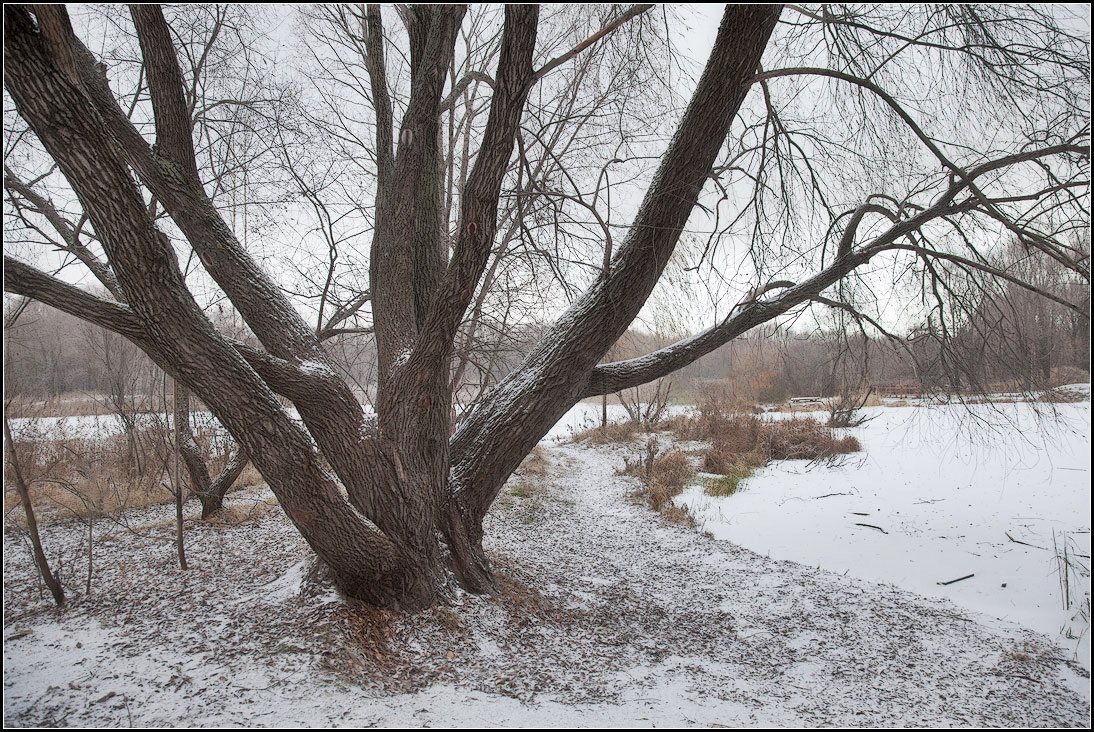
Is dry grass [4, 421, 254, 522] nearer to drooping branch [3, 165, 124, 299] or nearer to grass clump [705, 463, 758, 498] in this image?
drooping branch [3, 165, 124, 299]

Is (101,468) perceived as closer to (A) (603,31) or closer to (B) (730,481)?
(A) (603,31)

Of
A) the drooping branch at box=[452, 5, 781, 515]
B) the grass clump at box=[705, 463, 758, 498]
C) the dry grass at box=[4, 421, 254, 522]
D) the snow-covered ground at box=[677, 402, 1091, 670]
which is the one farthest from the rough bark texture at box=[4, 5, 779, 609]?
the grass clump at box=[705, 463, 758, 498]

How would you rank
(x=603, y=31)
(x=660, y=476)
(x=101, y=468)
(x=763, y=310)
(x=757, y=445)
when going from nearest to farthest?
(x=603, y=31) → (x=763, y=310) → (x=101, y=468) → (x=660, y=476) → (x=757, y=445)

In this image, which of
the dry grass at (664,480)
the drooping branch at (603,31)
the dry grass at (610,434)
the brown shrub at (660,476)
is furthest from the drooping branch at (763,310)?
the dry grass at (610,434)

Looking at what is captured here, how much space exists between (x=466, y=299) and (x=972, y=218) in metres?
3.67

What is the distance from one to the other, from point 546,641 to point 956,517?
519 centimetres

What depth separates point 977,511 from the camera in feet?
18.9

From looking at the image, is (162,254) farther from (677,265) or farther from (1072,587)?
(1072,587)

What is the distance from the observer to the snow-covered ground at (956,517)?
13.0 ft

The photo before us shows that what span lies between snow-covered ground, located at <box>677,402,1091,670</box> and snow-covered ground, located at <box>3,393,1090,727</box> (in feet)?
0.21

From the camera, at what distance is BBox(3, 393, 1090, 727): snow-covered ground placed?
2127 mm

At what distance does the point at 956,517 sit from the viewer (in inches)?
224

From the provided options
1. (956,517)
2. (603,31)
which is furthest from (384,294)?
(956,517)

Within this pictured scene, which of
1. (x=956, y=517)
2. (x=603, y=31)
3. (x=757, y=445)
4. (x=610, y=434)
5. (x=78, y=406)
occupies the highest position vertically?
(x=603, y=31)
